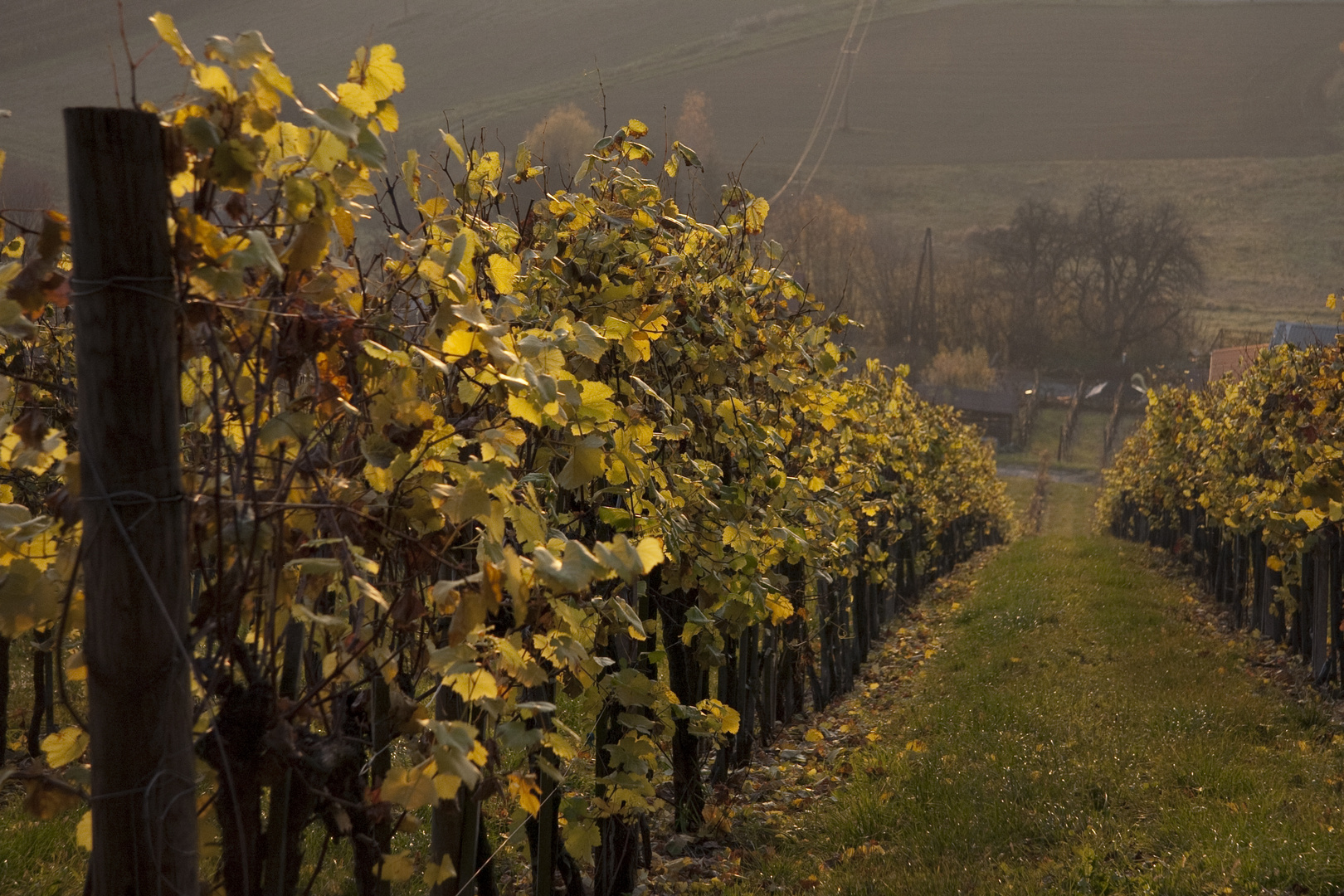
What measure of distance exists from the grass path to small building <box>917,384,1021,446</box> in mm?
45816

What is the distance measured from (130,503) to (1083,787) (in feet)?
19.2

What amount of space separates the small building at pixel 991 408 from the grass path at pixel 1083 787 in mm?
45816

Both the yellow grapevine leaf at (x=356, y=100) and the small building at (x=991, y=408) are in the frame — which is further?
the small building at (x=991, y=408)

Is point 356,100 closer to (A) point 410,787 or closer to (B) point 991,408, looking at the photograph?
(A) point 410,787

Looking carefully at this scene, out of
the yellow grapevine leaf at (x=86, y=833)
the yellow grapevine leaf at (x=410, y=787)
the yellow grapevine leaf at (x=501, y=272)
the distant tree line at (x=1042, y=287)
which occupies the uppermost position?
the distant tree line at (x=1042, y=287)

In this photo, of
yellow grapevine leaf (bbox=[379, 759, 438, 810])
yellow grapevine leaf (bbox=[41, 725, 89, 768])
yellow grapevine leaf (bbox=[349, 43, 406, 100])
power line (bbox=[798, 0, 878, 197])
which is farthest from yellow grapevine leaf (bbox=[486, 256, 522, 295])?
power line (bbox=[798, 0, 878, 197])

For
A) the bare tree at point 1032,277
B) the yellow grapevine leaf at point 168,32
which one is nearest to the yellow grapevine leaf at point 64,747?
the yellow grapevine leaf at point 168,32

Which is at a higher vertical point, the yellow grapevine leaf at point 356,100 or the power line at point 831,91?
the power line at point 831,91

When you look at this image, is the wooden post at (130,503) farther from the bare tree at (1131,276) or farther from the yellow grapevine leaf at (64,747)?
the bare tree at (1131,276)

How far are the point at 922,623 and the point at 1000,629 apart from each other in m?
2.46

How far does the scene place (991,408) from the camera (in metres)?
55.4

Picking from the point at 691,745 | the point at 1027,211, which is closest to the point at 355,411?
the point at 691,745

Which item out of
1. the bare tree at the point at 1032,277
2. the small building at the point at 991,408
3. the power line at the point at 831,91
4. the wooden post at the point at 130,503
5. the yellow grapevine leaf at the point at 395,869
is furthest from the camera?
the power line at the point at 831,91

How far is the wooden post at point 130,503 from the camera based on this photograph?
1.56 meters
